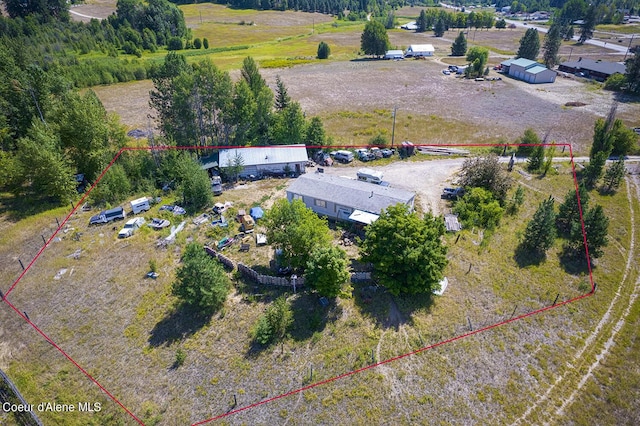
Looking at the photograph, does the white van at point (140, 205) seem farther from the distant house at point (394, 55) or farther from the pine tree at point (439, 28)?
the pine tree at point (439, 28)

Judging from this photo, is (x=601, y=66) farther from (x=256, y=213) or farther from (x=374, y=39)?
(x=256, y=213)

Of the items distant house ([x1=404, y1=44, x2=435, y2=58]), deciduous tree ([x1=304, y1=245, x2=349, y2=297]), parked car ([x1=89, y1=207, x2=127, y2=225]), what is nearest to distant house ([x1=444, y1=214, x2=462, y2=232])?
deciduous tree ([x1=304, y1=245, x2=349, y2=297])

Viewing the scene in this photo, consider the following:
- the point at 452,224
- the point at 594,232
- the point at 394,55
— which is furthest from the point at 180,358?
the point at 394,55

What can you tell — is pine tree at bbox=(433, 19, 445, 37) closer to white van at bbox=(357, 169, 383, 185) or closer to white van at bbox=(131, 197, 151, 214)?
white van at bbox=(357, 169, 383, 185)

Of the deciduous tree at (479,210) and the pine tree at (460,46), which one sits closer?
the deciduous tree at (479,210)

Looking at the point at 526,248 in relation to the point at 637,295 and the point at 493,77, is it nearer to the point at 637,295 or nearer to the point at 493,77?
the point at 637,295

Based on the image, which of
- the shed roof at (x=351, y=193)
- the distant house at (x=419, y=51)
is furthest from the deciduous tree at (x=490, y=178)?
the distant house at (x=419, y=51)
